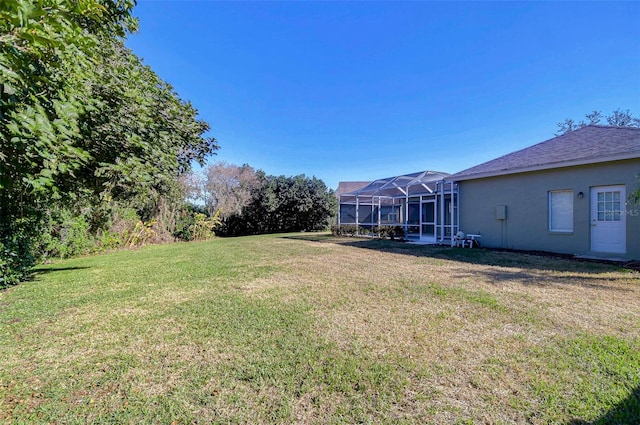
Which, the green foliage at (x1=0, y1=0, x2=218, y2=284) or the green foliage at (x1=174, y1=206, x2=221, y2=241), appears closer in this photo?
the green foliage at (x1=0, y1=0, x2=218, y2=284)

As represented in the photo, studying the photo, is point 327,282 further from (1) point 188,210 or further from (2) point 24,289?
(1) point 188,210

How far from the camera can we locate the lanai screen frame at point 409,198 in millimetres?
13797

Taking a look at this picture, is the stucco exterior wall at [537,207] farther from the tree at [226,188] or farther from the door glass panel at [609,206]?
the tree at [226,188]

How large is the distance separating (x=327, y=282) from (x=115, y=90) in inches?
199


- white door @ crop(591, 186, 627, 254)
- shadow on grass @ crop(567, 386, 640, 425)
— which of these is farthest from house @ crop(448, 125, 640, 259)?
shadow on grass @ crop(567, 386, 640, 425)

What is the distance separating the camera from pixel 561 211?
31.8 feet

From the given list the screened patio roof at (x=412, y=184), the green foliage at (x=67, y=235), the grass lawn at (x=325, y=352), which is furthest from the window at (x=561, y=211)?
the green foliage at (x=67, y=235)

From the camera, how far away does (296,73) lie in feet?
53.5

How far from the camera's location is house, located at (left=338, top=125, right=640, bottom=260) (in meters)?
8.35

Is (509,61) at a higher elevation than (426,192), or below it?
higher

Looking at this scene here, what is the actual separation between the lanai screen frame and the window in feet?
11.8

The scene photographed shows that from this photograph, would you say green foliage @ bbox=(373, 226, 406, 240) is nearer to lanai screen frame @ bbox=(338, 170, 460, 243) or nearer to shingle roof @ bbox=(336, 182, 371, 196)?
lanai screen frame @ bbox=(338, 170, 460, 243)

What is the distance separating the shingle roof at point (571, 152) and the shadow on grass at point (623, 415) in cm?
918

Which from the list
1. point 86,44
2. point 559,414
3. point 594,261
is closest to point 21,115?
point 86,44
